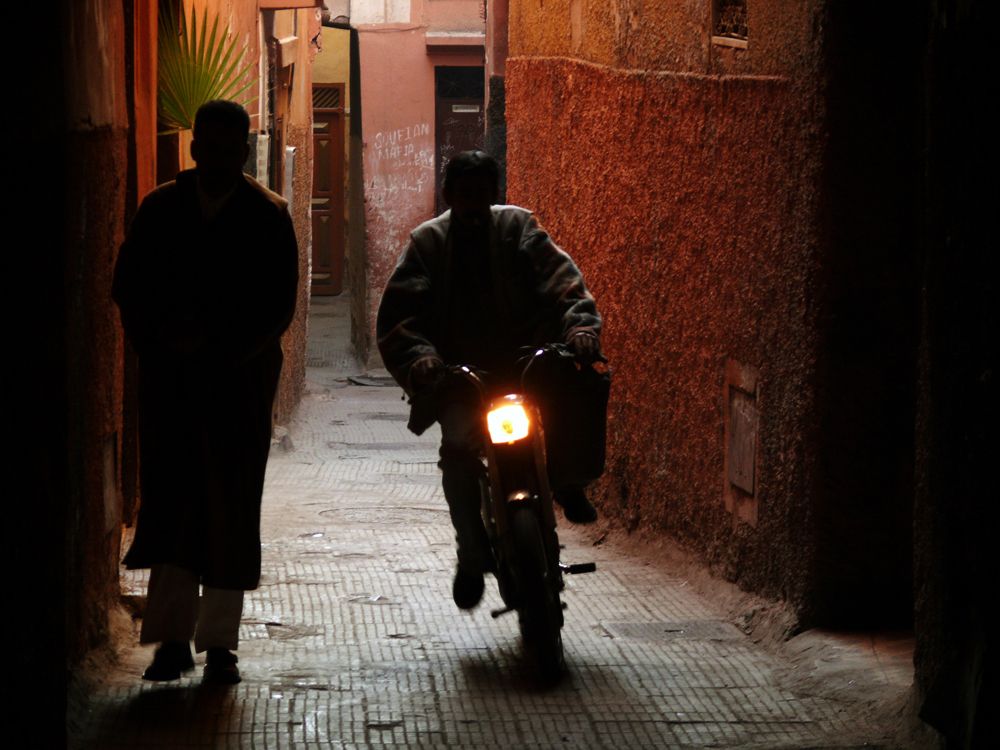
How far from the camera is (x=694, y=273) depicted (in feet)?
18.2

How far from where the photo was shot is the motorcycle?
406 centimetres

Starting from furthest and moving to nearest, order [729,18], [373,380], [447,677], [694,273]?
[373,380] < [694,273] < [729,18] < [447,677]

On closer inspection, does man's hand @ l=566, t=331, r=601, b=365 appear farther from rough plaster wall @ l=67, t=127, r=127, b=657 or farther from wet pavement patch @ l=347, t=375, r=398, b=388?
wet pavement patch @ l=347, t=375, r=398, b=388

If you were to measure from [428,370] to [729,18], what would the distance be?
2027 millimetres

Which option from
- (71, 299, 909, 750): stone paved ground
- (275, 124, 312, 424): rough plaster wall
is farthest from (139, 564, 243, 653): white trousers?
(275, 124, 312, 424): rough plaster wall

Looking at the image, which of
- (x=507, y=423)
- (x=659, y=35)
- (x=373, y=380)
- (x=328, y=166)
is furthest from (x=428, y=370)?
(x=328, y=166)

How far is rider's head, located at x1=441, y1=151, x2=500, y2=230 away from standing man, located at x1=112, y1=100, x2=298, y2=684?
30.5 inches

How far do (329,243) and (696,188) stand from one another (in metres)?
15.5

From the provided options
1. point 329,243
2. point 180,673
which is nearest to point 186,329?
Result: point 180,673

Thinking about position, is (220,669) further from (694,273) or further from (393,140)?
(393,140)

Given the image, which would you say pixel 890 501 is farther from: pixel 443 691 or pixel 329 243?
pixel 329 243

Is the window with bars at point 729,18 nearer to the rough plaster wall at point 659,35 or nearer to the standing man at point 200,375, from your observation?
the rough plaster wall at point 659,35

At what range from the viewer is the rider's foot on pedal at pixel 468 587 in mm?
4430

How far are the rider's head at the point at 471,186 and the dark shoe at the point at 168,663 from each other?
1600mm
